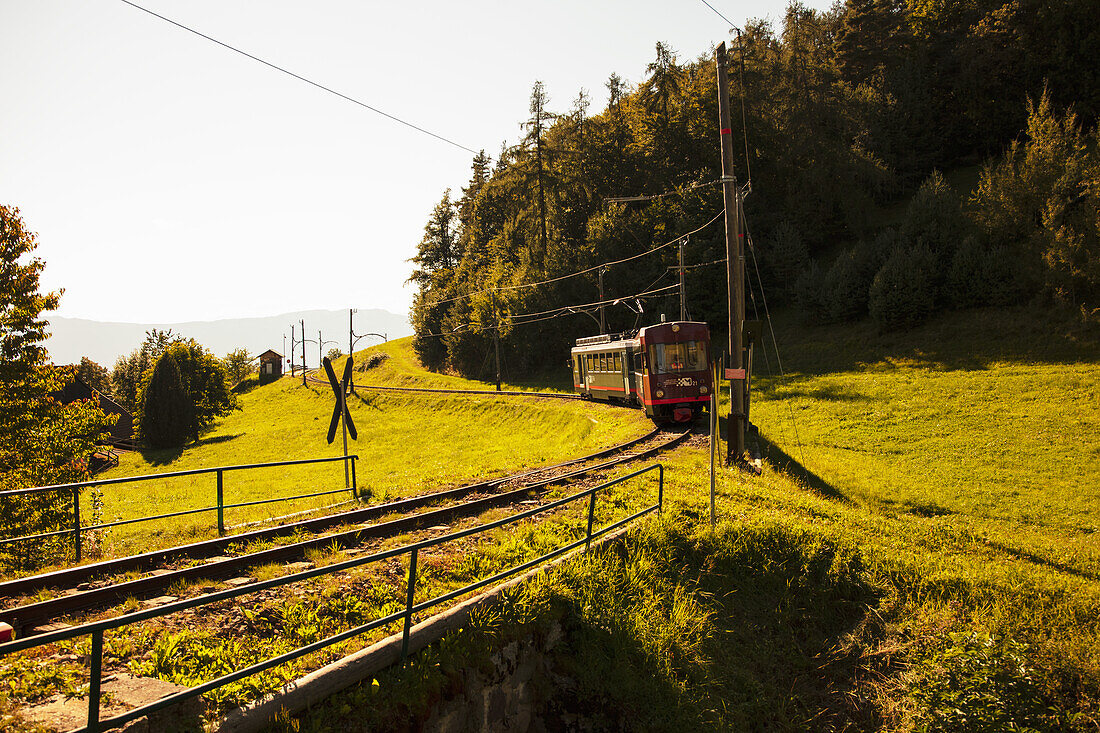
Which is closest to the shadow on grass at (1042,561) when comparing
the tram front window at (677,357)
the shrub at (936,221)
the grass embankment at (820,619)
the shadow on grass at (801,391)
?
the grass embankment at (820,619)

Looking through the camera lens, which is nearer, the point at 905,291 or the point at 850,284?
the point at 905,291

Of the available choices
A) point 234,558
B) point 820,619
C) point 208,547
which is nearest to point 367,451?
point 208,547

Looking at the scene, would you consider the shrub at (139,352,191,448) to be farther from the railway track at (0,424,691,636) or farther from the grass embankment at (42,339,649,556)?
the railway track at (0,424,691,636)

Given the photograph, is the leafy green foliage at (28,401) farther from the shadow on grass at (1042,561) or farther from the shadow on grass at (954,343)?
the shadow on grass at (954,343)

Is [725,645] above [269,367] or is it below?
below

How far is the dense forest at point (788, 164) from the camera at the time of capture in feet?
136

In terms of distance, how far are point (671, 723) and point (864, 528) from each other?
225 inches

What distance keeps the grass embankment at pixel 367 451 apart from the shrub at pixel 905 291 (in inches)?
737

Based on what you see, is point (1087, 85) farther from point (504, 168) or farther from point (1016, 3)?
point (504, 168)

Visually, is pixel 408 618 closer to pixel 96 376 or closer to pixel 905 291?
pixel 905 291

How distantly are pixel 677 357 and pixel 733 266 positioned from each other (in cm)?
662

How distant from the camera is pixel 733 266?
1462 centimetres

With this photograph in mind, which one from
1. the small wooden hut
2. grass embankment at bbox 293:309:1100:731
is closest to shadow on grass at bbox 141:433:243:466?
the small wooden hut

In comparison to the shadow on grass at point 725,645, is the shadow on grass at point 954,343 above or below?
above
